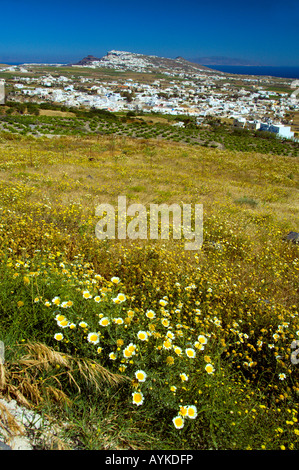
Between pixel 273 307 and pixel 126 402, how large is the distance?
257 cm

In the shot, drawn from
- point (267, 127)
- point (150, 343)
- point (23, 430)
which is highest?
point (267, 127)

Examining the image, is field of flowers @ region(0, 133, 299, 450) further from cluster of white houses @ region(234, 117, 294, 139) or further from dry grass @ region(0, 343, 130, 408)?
cluster of white houses @ region(234, 117, 294, 139)

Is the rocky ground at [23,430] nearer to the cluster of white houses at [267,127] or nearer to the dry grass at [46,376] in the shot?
the dry grass at [46,376]

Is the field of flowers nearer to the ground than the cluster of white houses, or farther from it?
nearer to the ground

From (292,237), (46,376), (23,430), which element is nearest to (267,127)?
(292,237)

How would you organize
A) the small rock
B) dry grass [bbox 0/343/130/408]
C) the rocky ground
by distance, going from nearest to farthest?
the rocky ground, dry grass [bbox 0/343/130/408], the small rock

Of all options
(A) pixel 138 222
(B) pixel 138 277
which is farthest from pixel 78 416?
(A) pixel 138 222

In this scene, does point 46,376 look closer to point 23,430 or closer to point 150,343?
point 23,430

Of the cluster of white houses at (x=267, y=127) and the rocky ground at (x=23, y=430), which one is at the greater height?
the cluster of white houses at (x=267, y=127)

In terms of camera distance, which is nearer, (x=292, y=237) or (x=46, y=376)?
(x=46, y=376)

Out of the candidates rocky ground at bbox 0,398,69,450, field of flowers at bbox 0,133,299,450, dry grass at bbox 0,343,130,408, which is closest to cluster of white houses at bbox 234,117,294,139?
field of flowers at bbox 0,133,299,450

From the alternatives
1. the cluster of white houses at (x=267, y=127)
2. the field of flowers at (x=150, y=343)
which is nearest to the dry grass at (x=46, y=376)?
the field of flowers at (x=150, y=343)

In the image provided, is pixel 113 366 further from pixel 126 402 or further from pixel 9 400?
pixel 9 400

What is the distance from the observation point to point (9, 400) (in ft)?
5.88
